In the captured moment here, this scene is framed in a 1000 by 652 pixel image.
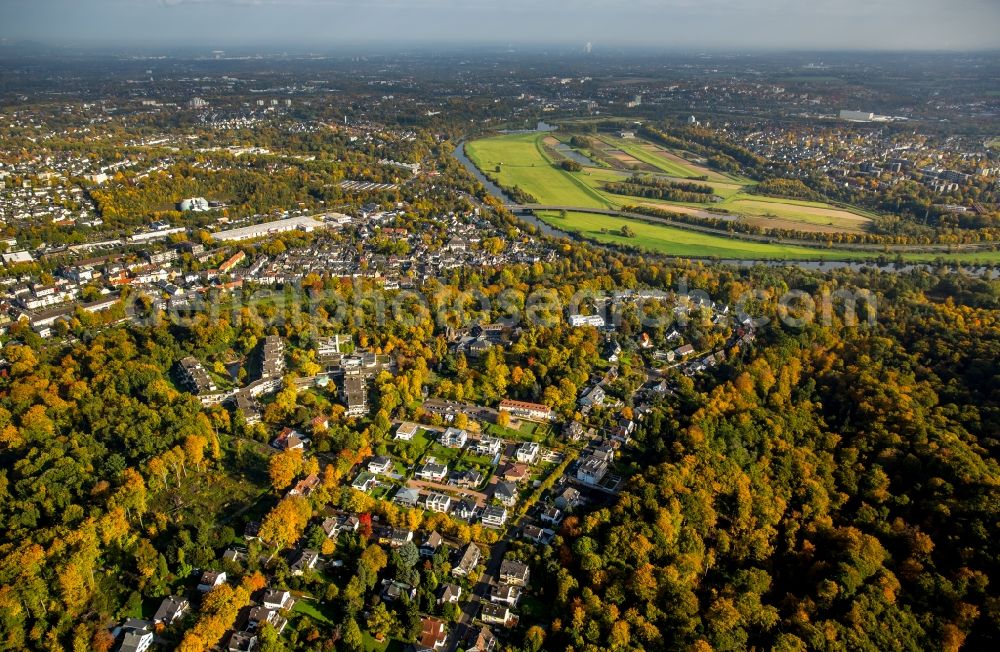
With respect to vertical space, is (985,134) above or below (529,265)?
above

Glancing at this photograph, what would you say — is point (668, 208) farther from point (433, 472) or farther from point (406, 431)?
point (433, 472)

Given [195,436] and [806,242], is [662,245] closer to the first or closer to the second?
[806,242]

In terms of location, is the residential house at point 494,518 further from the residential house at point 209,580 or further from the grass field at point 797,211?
the grass field at point 797,211

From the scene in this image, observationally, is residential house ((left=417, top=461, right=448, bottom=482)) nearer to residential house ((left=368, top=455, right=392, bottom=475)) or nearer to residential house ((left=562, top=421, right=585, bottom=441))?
residential house ((left=368, top=455, right=392, bottom=475))

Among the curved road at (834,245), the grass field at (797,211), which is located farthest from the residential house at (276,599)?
the grass field at (797,211)

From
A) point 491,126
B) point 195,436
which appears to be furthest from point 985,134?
point 195,436

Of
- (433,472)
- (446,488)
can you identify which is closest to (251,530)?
(433,472)
